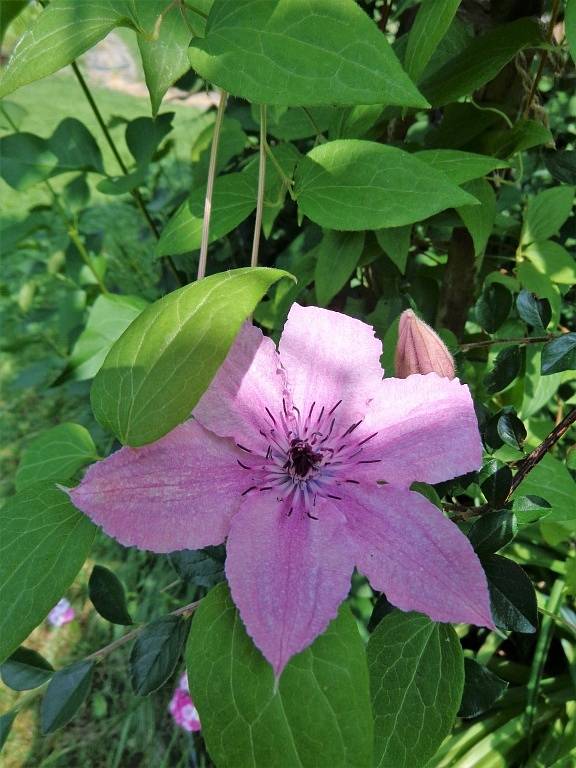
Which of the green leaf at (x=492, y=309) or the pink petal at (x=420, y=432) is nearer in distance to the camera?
the pink petal at (x=420, y=432)

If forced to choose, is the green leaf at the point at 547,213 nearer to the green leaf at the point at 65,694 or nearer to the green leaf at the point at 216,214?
the green leaf at the point at 216,214

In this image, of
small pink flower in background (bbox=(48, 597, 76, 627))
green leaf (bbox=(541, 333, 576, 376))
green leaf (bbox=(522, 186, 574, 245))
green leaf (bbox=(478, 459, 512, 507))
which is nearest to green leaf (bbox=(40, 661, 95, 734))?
green leaf (bbox=(478, 459, 512, 507))

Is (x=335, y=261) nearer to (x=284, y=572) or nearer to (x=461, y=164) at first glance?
(x=461, y=164)

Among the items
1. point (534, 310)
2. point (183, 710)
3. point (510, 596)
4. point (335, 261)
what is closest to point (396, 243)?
point (335, 261)

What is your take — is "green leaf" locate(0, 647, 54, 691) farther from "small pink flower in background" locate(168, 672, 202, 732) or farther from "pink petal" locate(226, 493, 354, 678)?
"small pink flower in background" locate(168, 672, 202, 732)

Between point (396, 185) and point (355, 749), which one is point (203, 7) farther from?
point (355, 749)

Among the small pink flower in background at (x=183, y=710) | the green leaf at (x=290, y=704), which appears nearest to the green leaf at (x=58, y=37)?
the green leaf at (x=290, y=704)

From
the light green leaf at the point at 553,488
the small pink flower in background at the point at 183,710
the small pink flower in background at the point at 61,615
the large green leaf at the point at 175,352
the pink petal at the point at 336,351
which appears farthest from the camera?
the small pink flower in background at the point at 61,615
